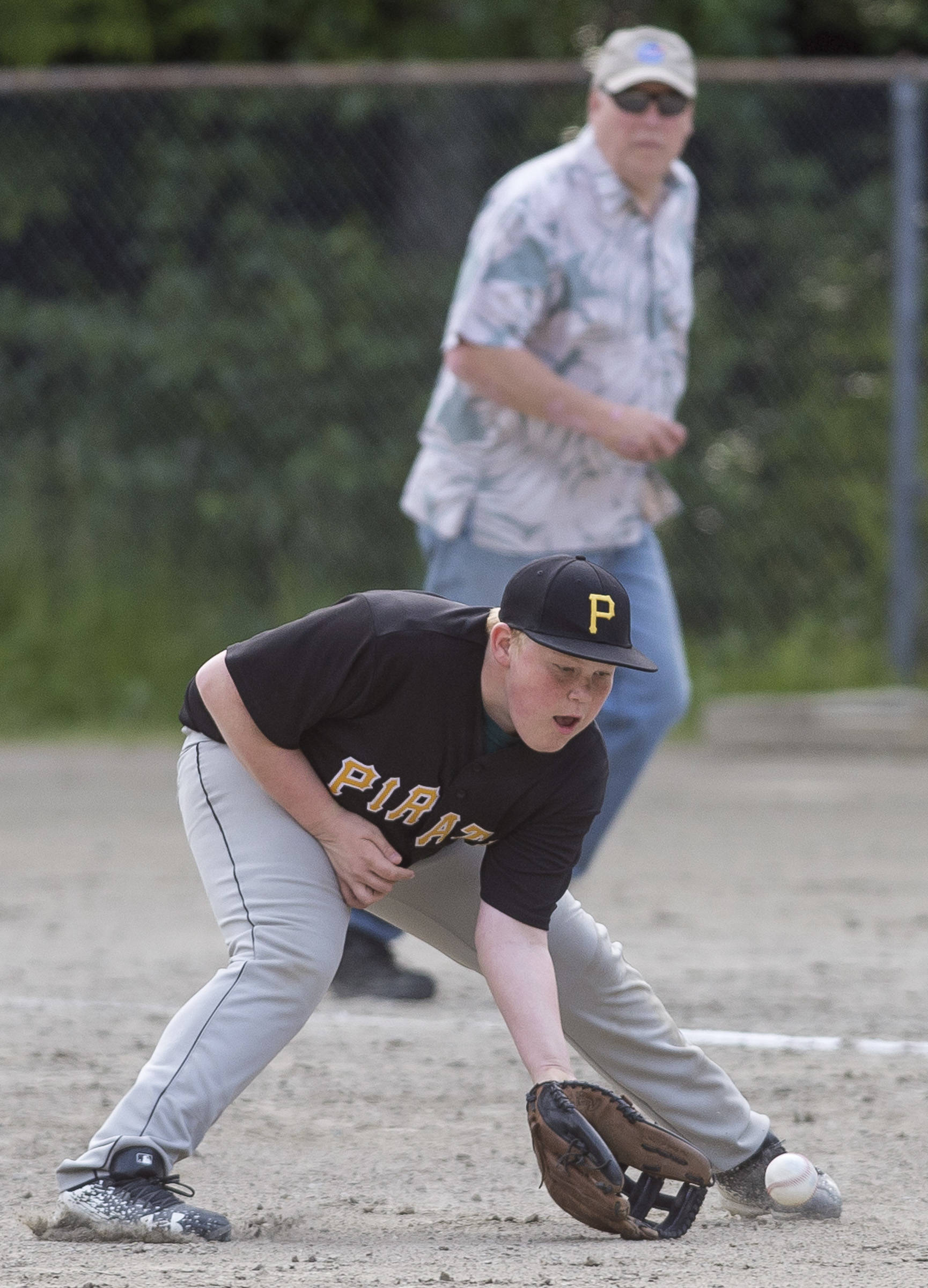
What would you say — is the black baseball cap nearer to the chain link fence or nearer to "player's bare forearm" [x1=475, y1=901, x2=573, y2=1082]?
"player's bare forearm" [x1=475, y1=901, x2=573, y2=1082]

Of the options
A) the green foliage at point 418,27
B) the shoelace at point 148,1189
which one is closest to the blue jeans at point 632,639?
the shoelace at point 148,1189

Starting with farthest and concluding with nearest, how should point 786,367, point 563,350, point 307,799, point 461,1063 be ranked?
Answer: point 786,367 → point 563,350 → point 461,1063 → point 307,799

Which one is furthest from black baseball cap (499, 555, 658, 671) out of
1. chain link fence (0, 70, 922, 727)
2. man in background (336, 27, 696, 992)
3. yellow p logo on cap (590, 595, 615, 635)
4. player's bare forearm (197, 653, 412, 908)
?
chain link fence (0, 70, 922, 727)

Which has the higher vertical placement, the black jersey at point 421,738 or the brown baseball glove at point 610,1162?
the black jersey at point 421,738

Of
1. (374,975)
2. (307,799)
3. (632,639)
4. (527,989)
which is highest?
(307,799)

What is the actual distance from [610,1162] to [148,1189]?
0.69 m

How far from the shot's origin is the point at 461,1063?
4176 millimetres

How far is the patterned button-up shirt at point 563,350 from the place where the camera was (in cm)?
481

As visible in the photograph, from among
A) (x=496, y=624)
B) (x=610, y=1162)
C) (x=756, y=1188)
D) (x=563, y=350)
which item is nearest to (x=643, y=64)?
(x=563, y=350)

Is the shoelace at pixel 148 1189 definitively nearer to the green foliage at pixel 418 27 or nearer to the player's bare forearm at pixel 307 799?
the player's bare forearm at pixel 307 799

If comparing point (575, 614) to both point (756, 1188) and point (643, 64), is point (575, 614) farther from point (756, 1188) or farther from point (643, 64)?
point (643, 64)

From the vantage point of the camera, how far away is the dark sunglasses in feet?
15.6

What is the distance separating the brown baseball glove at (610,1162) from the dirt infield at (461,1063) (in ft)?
0.19

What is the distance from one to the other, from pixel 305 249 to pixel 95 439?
1.31 meters
